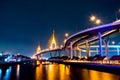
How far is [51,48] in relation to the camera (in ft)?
563

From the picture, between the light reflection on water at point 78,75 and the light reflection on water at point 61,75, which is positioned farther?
the light reflection on water at point 61,75

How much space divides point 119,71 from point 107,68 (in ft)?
20.7

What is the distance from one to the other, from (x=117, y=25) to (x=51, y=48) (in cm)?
11557

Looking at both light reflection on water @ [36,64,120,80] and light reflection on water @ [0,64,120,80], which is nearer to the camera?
light reflection on water @ [36,64,120,80]

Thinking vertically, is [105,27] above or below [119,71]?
above

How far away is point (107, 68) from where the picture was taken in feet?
117

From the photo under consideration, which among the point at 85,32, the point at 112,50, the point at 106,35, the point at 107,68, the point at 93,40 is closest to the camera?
the point at 107,68

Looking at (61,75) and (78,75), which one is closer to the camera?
(78,75)

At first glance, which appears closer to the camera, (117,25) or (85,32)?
(117,25)

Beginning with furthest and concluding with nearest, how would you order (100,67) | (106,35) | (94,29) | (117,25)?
1. (106,35)
2. (94,29)
3. (117,25)
4. (100,67)

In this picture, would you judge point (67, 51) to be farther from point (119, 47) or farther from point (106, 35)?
point (106, 35)

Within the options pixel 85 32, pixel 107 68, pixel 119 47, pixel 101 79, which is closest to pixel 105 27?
pixel 85 32

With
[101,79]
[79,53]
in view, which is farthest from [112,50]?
[101,79]

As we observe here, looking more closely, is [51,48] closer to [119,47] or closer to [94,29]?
[119,47]
